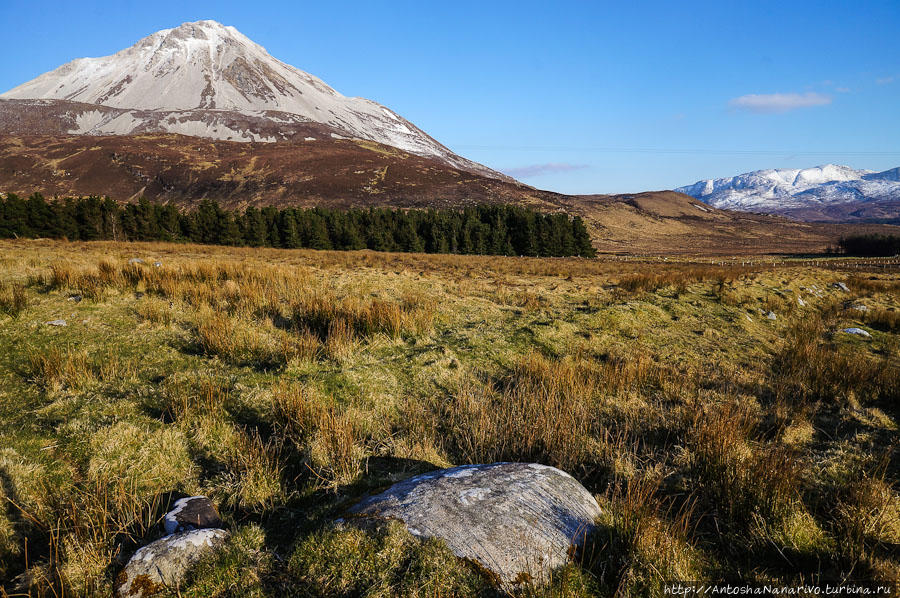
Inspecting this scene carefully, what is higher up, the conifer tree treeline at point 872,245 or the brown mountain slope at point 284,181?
the brown mountain slope at point 284,181

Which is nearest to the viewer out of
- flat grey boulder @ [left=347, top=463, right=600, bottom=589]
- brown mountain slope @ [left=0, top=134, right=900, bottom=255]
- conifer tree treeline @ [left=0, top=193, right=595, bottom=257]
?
flat grey boulder @ [left=347, top=463, right=600, bottom=589]

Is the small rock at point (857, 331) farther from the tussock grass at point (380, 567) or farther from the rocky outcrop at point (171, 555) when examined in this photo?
the rocky outcrop at point (171, 555)

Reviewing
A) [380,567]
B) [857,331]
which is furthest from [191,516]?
[857,331]

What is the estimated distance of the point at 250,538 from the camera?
271 centimetres

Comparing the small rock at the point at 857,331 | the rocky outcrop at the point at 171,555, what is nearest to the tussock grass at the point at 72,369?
the rocky outcrop at the point at 171,555

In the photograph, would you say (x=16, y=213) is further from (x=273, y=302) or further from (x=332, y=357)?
(x=332, y=357)

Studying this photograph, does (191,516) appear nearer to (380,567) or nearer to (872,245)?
(380,567)

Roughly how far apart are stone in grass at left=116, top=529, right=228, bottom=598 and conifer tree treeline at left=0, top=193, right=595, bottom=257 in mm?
46392

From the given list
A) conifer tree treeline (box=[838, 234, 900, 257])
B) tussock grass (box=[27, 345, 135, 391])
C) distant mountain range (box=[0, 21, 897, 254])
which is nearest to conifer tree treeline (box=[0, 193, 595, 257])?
distant mountain range (box=[0, 21, 897, 254])

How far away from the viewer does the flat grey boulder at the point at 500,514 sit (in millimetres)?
2457

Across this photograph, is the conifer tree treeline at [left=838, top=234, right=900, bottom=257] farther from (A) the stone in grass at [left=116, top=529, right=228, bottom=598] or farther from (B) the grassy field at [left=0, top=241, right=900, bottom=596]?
(A) the stone in grass at [left=116, top=529, right=228, bottom=598]

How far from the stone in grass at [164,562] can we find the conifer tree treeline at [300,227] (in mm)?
46392

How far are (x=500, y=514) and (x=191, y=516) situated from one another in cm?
213

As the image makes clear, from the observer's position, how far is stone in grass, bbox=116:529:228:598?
2262mm
